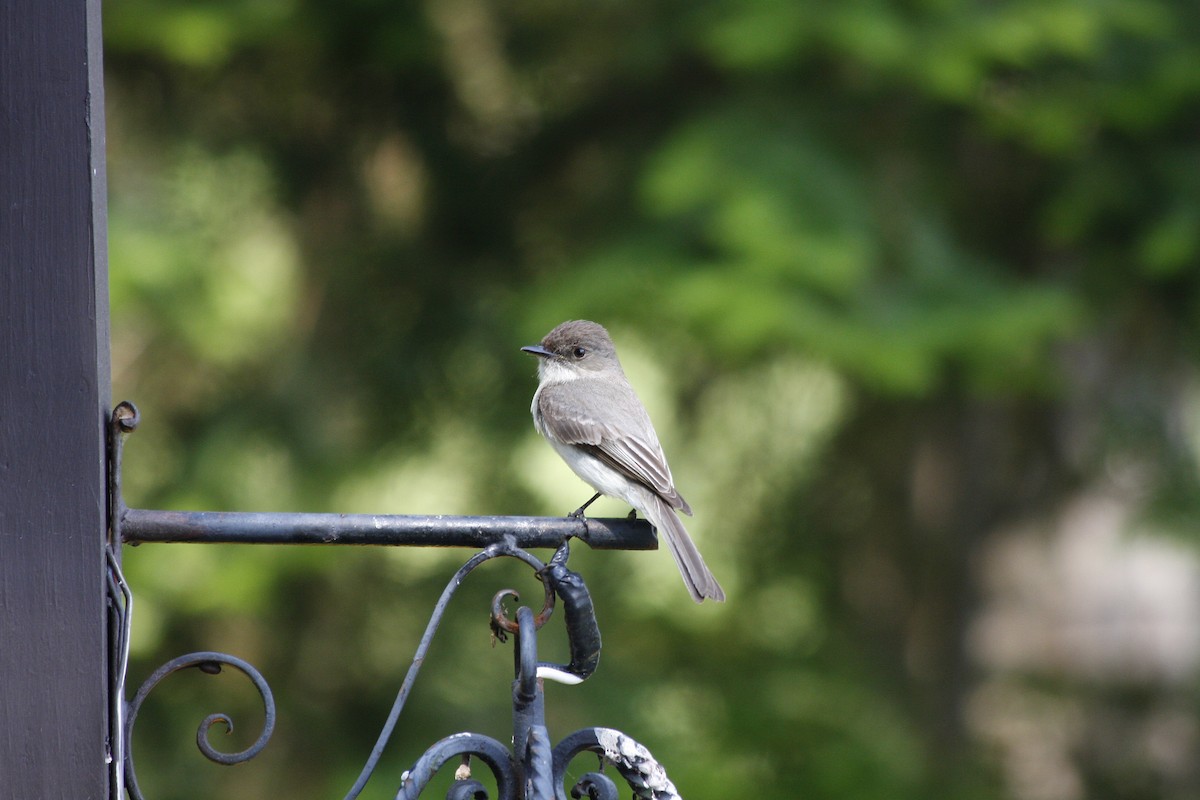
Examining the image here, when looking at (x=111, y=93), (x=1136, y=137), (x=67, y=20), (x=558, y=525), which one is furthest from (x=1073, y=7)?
(x=111, y=93)

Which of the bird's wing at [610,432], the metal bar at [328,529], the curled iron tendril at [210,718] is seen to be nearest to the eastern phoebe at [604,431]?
the bird's wing at [610,432]

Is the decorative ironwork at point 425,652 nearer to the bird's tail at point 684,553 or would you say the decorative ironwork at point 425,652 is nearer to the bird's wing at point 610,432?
the bird's tail at point 684,553

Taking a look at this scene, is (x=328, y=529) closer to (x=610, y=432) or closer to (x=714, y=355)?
(x=610, y=432)

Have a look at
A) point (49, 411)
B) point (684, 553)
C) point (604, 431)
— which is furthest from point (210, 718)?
point (604, 431)

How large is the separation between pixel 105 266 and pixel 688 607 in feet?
18.3

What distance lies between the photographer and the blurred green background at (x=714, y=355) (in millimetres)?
4914

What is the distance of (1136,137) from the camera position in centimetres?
552

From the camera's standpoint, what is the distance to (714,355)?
18.7ft

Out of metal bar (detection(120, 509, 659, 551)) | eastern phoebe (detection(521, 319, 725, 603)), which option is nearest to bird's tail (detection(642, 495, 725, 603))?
eastern phoebe (detection(521, 319, 725, 603))

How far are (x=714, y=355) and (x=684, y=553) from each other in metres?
2.12

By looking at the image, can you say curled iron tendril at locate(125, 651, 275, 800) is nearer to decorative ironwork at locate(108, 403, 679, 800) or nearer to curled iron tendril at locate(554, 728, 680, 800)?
decorative ironwork at locate(108, 403, 679, 800)

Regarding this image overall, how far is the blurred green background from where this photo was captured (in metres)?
4.91

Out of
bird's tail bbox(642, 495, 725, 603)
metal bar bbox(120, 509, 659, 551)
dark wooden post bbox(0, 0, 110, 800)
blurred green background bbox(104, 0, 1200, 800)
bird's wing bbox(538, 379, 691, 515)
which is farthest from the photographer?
blurred green background bbox(104, 0, 1200, 800)

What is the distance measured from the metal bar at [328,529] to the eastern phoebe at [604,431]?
1.50 metres
